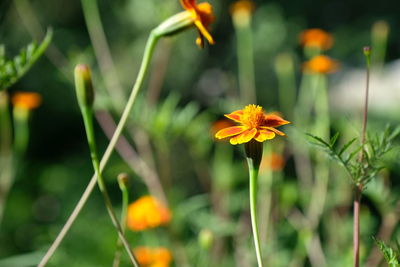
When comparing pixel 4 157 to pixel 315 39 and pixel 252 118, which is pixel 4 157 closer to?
pixel 315 39

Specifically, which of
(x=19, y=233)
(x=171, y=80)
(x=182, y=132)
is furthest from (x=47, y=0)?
(x=182, y=132)

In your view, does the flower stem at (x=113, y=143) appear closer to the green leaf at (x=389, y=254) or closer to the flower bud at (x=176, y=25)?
the flower bud at (x=176, y=25)

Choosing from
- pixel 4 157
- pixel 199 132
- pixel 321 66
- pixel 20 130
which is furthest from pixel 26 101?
pixel 20 130

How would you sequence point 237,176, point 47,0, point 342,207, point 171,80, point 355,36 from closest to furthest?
1. point 342,207
2. point 237,176
3. point 47,0
4. point 171,80
5. point 355,36

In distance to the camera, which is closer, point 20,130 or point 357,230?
point 357,230

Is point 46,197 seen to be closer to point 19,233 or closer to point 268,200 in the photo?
point 19,233

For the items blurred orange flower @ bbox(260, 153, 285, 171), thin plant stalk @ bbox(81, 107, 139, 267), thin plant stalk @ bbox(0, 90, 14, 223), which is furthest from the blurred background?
thin plant stalk @ bbox(81, 107, 139, 267)
